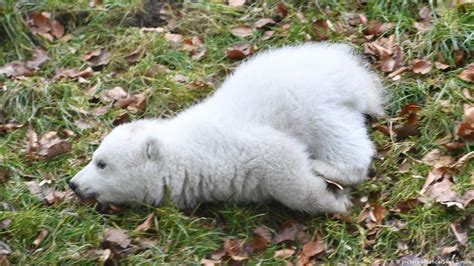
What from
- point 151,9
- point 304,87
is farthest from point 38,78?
point 304,87

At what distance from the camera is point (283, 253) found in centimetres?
546

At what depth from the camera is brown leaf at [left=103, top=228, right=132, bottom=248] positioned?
5.58m

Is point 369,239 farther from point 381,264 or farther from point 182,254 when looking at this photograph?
point 182,254

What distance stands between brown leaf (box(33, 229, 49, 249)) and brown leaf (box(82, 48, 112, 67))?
231 centimetres

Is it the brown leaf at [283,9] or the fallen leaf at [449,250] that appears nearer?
the fallen leaf at [449,250]

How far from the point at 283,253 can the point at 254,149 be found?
27.1 inches

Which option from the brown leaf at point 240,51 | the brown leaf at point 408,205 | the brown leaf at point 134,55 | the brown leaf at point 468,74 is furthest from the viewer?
the brown leaf at point 134,55

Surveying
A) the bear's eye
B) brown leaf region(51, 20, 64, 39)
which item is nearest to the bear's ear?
the bear's eye

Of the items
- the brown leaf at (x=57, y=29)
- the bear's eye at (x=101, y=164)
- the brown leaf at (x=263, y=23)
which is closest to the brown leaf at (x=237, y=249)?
the bear's eye at (x=101, y=164)

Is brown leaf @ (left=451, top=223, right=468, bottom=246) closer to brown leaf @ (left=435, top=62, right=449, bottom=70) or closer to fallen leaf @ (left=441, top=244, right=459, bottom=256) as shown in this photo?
fallen leaf @ (left=441, top=244, right=459, bottom=256)

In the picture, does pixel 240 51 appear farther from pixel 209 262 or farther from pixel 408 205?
pixel 209 262

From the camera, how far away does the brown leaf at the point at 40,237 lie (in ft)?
18.3

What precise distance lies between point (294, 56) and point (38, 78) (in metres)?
2.38

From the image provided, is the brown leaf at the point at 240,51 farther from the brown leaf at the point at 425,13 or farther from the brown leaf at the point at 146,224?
the brown leaf at the point at 146,224
